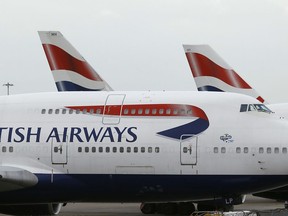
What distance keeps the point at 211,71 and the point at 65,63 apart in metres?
8.07

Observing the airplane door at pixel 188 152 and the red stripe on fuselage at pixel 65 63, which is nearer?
the airplane door at pixel 188 152

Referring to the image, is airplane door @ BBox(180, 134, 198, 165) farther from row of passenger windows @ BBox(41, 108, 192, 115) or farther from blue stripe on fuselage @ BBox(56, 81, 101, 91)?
blue stripe on fuselage @ BBox(56, 81, 101, 91)

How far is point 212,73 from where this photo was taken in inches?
1699

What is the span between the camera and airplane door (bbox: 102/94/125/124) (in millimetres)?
24641

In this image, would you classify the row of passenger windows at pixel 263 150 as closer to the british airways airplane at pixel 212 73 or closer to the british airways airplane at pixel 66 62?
the british airways airplane at pixel 66 62

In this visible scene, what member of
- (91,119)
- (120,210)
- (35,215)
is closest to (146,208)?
(120,210)

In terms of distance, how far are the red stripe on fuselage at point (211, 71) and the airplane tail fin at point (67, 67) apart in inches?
219

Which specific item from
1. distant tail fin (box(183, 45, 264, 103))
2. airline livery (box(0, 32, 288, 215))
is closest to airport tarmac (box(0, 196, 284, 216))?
distant tail fin (box(183, 45, 264, 103))

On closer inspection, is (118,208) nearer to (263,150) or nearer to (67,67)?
(67,67)

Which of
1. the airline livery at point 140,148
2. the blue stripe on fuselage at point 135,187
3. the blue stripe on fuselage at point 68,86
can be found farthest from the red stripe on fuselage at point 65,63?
the blue stripe on fuselage at point 135,187

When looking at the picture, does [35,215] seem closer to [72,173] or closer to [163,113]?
[72,173]

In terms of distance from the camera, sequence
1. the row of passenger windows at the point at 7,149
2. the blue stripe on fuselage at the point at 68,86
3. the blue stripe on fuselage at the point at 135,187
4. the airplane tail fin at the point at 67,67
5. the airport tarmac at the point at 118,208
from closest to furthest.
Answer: the blue stripe on fuselage at the point at 135,187
the row of passenger windows at the point at 7,149
the airport tarmac at the point at 118,208
the airplane tail fin at the point at 67,67
the blue stripe on fuselage at the point at 68,86

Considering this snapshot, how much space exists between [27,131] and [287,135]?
8092 mm

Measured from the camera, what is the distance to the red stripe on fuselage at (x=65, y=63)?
131ft
